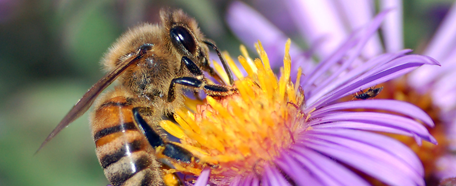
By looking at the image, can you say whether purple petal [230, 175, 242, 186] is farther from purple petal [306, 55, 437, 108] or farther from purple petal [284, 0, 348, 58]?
purple petal [284, 0, 348, 58]

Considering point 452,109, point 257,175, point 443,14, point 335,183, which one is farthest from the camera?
point 443,14

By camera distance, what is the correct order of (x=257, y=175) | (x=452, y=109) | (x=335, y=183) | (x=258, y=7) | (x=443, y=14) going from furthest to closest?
(x=258, y=7), (x=443, y=14), (x=452, y=109), (x=257, y=175), (x=335, y=183)

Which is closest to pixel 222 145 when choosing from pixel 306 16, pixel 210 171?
pixel 210 171

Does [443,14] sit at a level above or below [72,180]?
above

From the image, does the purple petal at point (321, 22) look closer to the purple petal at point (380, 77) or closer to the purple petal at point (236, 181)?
the purple petal at point (380, 77)

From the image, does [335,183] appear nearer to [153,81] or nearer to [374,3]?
[153,81]

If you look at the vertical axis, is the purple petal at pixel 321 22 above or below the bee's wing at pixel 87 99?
above

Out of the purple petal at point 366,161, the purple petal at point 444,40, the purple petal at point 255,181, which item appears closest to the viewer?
the purple petal at point 366,161

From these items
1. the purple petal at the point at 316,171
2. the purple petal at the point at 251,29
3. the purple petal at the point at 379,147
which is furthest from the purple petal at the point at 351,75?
the purple petal at the point at 251,29
